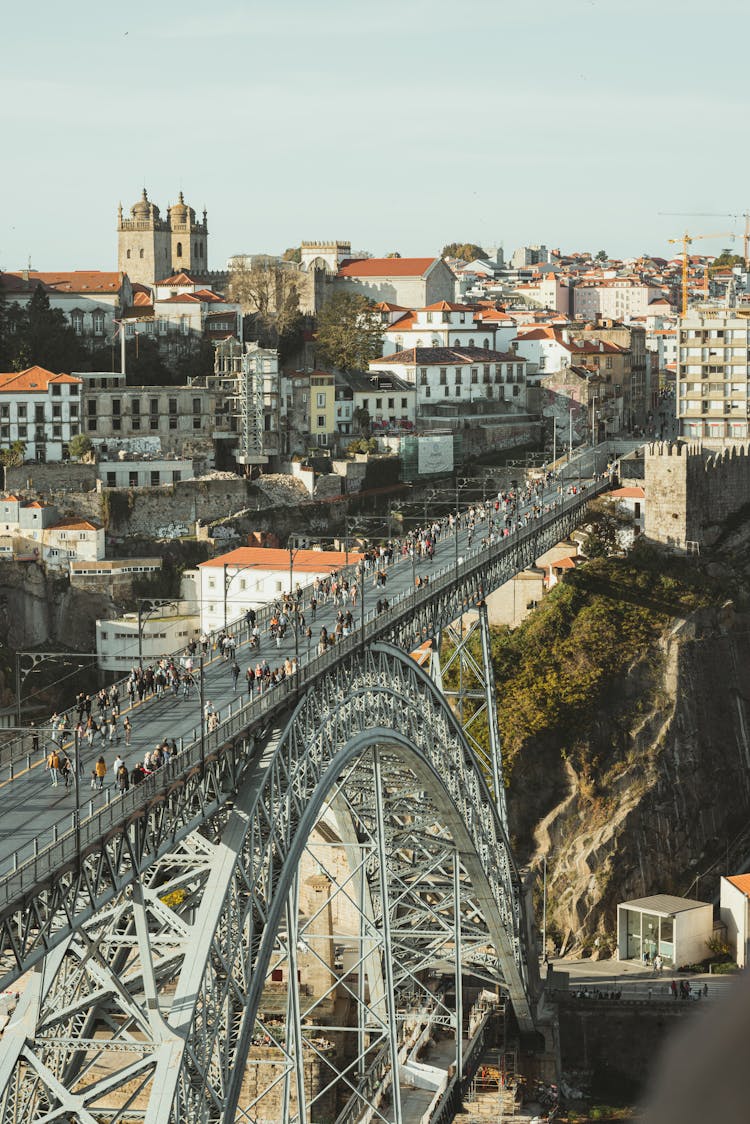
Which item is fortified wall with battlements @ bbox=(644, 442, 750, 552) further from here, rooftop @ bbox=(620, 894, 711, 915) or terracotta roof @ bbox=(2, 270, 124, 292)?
terracotta roof @ bbox=(2, 270, 124, 292)

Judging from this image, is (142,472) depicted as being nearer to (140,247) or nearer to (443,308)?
(443,308)

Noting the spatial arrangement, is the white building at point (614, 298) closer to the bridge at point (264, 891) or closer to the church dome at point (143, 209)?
the church dome at point (143, 209)

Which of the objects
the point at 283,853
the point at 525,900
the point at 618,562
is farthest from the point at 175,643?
the point at 283,853

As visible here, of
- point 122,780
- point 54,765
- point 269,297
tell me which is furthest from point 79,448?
point 122,780

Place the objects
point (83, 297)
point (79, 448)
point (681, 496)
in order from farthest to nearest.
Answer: point (83, 297) → point (79, 448) → point (681, 496)

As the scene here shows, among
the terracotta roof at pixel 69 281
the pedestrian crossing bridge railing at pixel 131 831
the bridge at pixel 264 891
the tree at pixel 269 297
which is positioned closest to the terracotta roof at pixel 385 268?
the tree at pixel 269 297
